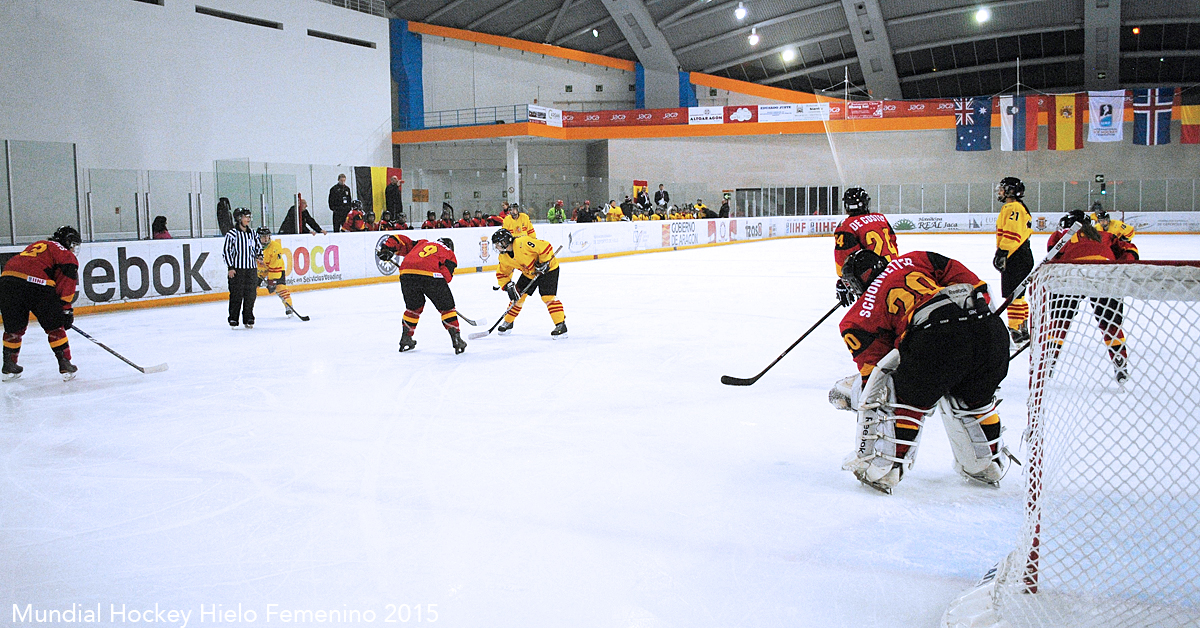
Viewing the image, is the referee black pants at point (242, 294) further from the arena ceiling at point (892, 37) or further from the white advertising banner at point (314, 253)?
the arena ceiling at point (892, 37)

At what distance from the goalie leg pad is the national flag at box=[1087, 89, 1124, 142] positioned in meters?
27.2

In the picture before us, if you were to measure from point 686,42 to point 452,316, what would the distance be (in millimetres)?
26968

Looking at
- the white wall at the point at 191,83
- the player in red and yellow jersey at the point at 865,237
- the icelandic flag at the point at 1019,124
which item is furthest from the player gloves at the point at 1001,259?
the icelandic flag at the point at 1019,124

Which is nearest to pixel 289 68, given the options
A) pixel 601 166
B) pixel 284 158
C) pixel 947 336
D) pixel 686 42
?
pixel 284 158

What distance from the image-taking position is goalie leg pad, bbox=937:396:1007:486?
10.9 ft

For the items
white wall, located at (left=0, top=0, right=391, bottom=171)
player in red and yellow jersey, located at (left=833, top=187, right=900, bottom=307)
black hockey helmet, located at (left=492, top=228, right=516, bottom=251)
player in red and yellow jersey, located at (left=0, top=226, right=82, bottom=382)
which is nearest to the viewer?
player in red and yellow jersey, located at (left=833, top=187, right=900, bottom=307)

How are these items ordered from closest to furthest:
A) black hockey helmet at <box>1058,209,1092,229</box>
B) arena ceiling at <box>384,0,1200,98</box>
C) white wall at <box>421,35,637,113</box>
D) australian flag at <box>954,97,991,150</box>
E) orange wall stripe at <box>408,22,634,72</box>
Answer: black hockey helmet at <box>1058,209,1092,229</box> → australian flag at <box>954,97,991,150</box> → orange wall stripe at <box>408,22,634,72</box> → white wall at <box>421,35,637,113</box> → arena ceiling at <box>384,0,1200,98</box>

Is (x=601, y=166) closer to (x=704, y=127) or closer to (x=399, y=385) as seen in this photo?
(x=704, y=127)

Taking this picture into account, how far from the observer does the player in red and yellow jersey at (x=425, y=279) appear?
6.96 metres

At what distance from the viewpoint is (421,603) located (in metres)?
2.51

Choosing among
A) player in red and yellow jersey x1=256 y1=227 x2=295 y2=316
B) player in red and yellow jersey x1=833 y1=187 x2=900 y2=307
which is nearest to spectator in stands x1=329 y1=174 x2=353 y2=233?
player in red and yellow jersey x1=256 y1=227 x2=295 y2=316

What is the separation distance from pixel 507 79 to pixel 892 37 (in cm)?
1399

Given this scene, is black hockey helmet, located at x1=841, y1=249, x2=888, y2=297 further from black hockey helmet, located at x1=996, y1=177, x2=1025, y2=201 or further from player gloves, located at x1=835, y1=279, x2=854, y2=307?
black hockey helmet, located at x1=996, y1=177, x2=1025, y2=201

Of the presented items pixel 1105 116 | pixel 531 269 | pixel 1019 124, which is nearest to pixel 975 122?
pixel 1019 124
